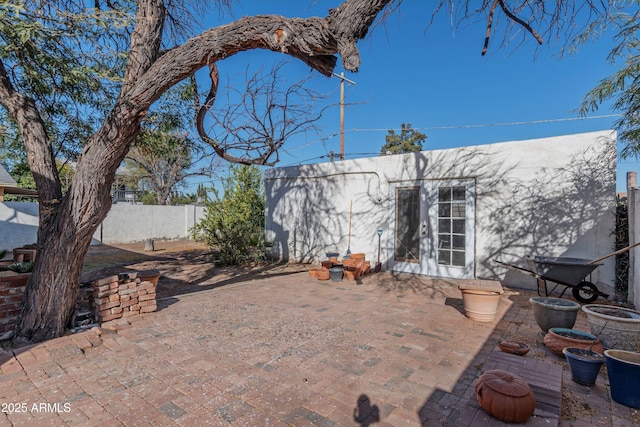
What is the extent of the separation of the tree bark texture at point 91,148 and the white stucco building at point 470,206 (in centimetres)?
490

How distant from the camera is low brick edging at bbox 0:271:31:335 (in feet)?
11.9

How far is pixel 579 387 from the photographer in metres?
2.62

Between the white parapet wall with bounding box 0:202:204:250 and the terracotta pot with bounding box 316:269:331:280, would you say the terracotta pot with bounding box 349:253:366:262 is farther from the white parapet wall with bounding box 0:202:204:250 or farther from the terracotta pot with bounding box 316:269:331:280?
the white parapet wall with bounding box 0:202:204:250

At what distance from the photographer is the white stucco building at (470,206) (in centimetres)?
560

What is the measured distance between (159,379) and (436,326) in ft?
10.5

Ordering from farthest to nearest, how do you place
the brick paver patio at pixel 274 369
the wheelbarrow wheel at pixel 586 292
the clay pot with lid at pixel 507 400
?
1. the wheelbarrow wheel at pixel 586 292
2. the brick paver patio at pixel 274 369
3. the clay pot with lid at pixel 507 400

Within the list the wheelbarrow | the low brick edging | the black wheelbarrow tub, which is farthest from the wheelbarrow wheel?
the low brick edging

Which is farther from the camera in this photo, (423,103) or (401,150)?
(401,150)

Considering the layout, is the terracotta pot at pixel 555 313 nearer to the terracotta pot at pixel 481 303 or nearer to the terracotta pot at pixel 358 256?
the terracotta pot at pixel 481 303

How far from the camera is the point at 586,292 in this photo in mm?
5090

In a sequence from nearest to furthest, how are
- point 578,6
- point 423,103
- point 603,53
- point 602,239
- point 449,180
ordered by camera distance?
point 578,6
point 603,53
point 602,239
point 449,180
point 423,103

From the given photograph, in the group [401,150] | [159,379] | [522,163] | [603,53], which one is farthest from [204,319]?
[401,150]

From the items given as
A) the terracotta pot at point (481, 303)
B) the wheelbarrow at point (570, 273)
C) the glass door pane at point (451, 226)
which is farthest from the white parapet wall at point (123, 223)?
the wheelbarrow at point (570, 273)

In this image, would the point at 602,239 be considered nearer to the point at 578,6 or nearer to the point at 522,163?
the point at 522,163
